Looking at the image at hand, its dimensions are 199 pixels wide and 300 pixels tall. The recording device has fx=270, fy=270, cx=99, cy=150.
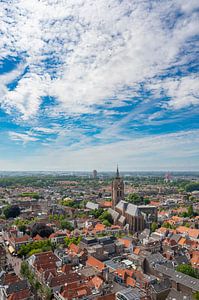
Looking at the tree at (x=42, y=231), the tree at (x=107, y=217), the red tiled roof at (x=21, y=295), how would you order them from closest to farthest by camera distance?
1. the red tiled roof at (x=21, y=295)
2. the tree at (x=42, y=231)
3. the tree at (x=107, y=217)

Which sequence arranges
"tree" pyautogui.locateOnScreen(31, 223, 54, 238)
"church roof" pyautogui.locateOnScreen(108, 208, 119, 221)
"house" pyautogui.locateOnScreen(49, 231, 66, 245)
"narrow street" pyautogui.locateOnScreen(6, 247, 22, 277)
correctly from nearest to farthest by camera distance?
"narrow street" pyautogui.locateOnScreen(6, 247, 22, 277), "house" pyautogui.locateOnScreen(49, 231, 66, 245), "tree" pyautogui.locateOnScreen(31, 223, 54, 238), "church roof" pyautogui.locateOnScreen(108, 208, 119, 221)

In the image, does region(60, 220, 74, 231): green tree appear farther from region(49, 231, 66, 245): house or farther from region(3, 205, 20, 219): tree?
region(3, 205, 20, 219): tree

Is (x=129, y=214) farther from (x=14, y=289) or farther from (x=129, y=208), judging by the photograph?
(x=14, y=289)

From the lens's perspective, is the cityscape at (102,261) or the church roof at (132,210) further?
the church roof at (132,210)

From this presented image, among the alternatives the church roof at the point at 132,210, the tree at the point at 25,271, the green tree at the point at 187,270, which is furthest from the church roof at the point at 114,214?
the tree at the point at 25,271

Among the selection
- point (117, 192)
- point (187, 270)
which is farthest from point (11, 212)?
point (187, 270)

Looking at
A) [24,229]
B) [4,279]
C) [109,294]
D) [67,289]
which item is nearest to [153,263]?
[109,294]

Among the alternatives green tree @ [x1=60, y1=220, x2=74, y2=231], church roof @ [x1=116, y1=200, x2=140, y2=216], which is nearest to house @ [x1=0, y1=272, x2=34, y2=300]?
green tree @ [x1=60, y1=220, x2=74, y2=231]

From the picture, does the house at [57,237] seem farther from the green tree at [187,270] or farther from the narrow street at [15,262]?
the green tree at [187,270]
